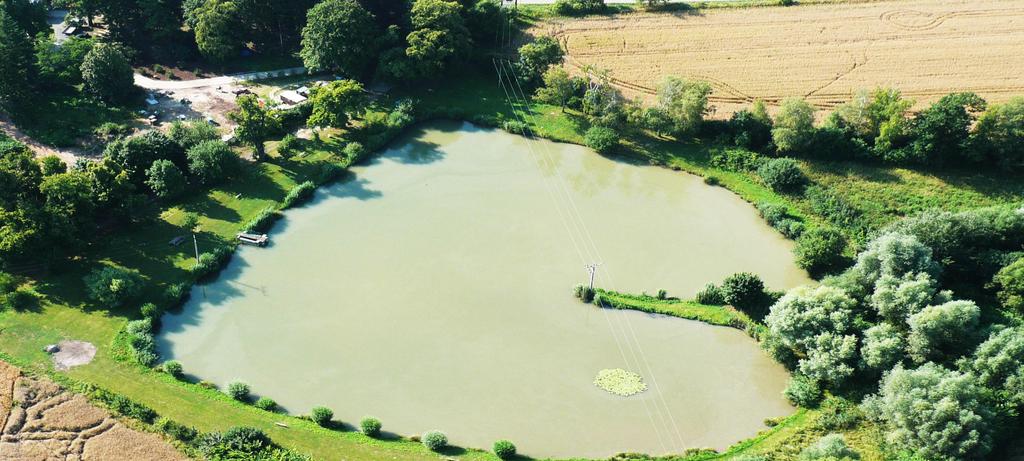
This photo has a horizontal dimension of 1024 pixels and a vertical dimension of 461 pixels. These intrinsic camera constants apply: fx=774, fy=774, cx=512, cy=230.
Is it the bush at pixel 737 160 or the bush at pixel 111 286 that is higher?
the bush at pixel 737 160

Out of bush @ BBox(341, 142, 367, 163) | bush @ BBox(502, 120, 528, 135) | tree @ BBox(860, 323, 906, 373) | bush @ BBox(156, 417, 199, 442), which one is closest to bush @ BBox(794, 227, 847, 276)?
tree @ BBox(860, 323, 906, 373)

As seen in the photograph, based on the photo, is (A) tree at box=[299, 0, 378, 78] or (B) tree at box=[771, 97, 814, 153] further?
(A) tree at box=[299, 0, 378, 78]

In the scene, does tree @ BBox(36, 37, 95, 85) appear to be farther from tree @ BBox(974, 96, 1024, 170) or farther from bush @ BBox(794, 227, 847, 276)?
tree @ BBox(974, 96, 1024, 170)

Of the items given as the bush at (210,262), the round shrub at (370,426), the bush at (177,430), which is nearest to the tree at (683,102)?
the round shrub at (370,426)

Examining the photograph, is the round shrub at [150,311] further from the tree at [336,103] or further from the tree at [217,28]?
the tree at [217,28]

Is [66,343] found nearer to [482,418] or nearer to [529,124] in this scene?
[482,418]

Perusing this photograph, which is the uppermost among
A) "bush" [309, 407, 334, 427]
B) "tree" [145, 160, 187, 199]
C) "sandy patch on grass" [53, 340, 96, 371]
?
"tree" [145, 160, 187, 199]

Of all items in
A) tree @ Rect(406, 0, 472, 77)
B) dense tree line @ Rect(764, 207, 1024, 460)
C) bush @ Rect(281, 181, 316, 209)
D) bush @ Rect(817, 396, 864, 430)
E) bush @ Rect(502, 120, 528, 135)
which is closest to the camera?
dense tree line @ Rect(764, 207, 1024, 460)
